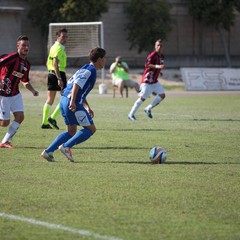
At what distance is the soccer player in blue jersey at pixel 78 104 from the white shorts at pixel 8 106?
2200 millimetres

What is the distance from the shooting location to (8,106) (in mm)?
13078

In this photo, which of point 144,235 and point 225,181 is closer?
point 144,235

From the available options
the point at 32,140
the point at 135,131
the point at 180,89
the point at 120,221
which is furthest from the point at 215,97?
the point at 120,221

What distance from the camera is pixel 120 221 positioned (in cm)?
712

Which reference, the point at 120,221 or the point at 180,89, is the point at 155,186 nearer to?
the point at 120,221

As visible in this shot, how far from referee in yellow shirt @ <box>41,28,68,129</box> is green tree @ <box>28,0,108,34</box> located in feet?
85.2

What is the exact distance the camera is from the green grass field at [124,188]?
22.5 feet

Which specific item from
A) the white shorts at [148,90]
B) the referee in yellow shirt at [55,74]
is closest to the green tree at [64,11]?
the white shorts at [148,90]

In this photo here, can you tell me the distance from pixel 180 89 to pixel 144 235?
31.4 metres

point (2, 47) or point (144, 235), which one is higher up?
point (144, 235)

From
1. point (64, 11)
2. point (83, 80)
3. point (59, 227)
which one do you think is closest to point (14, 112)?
point (83, 80)

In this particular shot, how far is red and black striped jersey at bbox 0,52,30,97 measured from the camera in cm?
1309

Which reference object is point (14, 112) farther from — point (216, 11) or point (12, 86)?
point (216, 11)

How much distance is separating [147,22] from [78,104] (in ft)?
120
